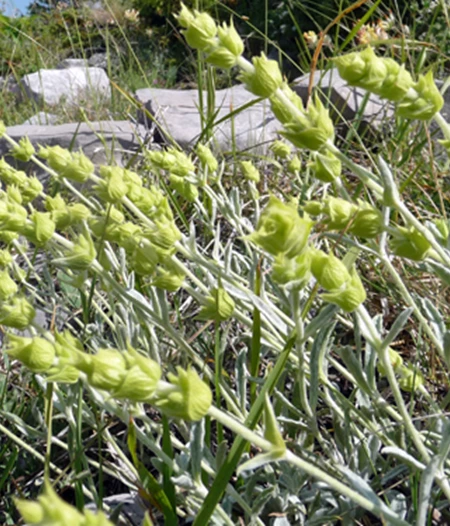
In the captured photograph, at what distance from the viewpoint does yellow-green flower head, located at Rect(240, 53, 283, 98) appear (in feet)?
2.14

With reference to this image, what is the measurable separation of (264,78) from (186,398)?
1.10ft

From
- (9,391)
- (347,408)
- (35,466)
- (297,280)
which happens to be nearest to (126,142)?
(9,391)

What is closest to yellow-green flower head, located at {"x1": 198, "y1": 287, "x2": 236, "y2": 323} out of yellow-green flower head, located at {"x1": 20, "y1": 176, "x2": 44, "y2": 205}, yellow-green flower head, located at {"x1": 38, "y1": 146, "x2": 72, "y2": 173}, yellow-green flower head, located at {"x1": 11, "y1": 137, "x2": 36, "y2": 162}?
yellow-green flower head, located at {"x1": 38, "y1": 146, "x2": 72, "y2": 173}

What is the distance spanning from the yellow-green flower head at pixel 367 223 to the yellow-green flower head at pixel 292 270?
3.9 inches

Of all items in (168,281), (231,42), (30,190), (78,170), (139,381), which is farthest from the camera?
(30,190)

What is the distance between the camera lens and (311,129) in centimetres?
64

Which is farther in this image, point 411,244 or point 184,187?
point 184,187

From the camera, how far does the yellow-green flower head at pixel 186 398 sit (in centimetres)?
50

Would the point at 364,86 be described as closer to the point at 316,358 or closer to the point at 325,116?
the point at 325,116

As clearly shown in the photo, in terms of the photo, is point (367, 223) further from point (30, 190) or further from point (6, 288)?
point (30, 190)

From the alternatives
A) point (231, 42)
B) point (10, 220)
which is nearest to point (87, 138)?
point (10, 220)

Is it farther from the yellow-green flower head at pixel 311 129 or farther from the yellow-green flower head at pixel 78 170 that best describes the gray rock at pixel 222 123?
the yellow-green flower head at pixel 311 129

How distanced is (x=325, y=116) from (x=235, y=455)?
0.35 meters

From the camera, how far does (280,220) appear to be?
0.52 metres
